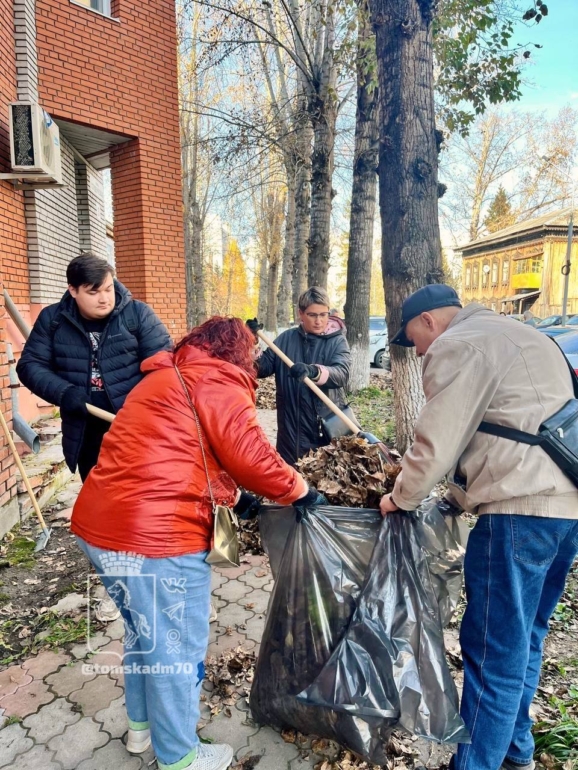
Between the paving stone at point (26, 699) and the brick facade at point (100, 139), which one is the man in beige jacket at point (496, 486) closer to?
the paving stone at point (26, 699)

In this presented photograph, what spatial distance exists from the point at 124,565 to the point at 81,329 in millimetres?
1367

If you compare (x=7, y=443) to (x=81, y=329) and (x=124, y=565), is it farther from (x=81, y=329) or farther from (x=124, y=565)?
(x=124, y=565)

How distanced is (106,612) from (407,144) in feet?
11.7

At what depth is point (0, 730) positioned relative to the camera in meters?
2.02

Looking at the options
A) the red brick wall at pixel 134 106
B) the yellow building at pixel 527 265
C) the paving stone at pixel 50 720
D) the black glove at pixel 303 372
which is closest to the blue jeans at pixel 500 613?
the black glove at pixel 303 372

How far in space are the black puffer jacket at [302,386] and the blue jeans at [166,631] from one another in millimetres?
1438

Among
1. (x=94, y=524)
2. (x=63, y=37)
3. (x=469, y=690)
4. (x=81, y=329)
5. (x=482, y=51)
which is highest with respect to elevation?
(x=63, y=37)

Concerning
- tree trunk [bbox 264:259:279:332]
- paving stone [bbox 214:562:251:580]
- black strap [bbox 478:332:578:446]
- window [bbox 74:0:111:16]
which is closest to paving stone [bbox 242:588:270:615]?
paving stone [bbox 214:562:251:580]

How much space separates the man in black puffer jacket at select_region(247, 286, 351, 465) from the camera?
3014 millimetres

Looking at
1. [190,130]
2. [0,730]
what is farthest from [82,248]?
[190,130]

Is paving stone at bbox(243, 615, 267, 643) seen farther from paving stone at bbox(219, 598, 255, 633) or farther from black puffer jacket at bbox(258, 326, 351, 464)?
black puffer jacket at bbox(258, 326, 351, 464)

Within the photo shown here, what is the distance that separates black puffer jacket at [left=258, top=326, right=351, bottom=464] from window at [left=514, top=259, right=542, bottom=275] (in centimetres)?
3126

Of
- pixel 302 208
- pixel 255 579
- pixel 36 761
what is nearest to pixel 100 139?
pixel 302 208

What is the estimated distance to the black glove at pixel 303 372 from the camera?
2830 millimetres
